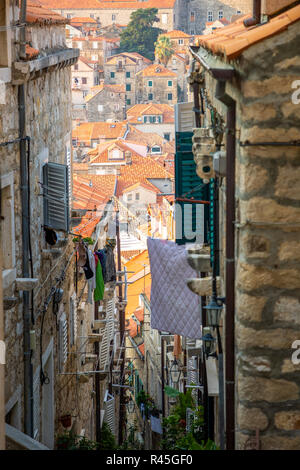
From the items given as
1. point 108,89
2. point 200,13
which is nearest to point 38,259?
point 108,89

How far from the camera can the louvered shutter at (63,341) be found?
14.4m

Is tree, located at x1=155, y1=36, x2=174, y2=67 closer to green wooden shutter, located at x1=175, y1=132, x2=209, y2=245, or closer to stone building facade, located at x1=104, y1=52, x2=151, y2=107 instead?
stone building facade, located at x1=104, y1=52, x2=151, y2=107

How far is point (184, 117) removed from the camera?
13359 millimetres

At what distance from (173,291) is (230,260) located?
14.3 feet

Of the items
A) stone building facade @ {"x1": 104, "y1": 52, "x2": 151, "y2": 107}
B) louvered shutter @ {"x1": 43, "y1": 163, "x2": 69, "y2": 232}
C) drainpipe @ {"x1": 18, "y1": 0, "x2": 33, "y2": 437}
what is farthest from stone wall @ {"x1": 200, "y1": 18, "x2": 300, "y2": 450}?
stone building facade @ {"x1": 104, "y1": 52, "x2": 151, "y2": 107}

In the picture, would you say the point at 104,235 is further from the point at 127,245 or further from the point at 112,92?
the point at 112,92

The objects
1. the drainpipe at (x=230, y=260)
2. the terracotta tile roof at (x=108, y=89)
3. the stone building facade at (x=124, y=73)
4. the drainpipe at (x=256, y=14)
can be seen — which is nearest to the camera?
the drainpipe at (x=230, y=260)

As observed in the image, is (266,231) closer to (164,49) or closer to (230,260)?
(230,260)

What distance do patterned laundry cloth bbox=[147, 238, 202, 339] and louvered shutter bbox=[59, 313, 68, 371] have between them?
2989 millimetres

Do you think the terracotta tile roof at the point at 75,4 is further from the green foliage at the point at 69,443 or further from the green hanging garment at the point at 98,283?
the green foliage at the point at 69,443

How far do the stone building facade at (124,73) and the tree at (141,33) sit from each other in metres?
9.84

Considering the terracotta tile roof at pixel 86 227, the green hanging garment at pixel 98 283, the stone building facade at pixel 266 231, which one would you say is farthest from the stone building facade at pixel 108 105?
the stone building facade at pixel 266 231

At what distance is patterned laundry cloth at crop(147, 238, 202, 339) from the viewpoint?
11344 mm

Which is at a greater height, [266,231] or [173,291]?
[266,231]
